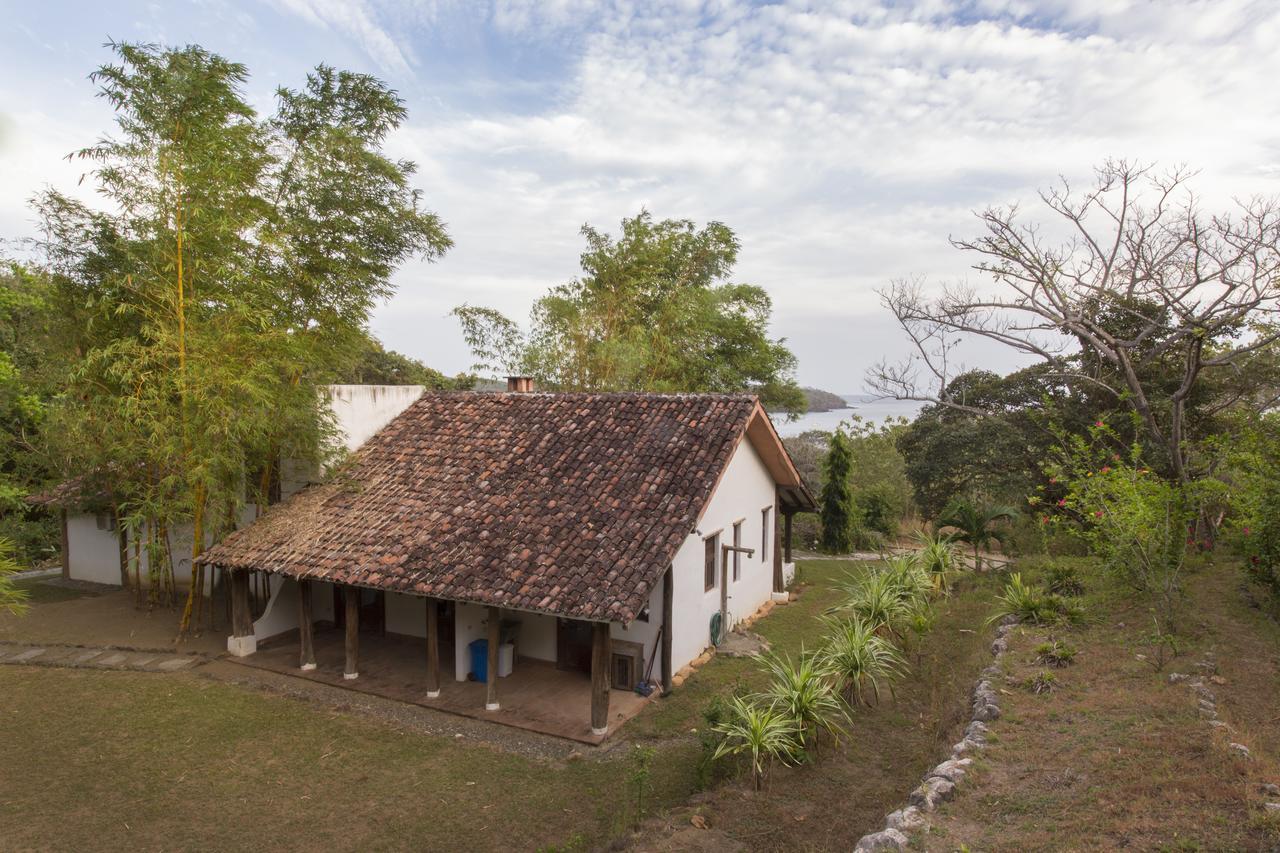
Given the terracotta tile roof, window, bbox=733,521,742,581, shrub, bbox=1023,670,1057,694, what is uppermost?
the terracotta tile roof

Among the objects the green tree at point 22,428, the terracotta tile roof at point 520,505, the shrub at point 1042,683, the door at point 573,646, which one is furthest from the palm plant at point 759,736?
the green tree at point 22,428

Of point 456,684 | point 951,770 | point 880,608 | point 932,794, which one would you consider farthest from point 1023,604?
point 456,684

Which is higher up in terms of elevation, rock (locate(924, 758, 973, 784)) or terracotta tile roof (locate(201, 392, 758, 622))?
terracotta tile roof (locate(201, 392, 758, 622))

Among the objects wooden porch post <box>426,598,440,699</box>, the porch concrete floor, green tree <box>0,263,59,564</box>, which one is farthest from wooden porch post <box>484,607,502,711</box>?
green tree <box>0,263,59,564</box>

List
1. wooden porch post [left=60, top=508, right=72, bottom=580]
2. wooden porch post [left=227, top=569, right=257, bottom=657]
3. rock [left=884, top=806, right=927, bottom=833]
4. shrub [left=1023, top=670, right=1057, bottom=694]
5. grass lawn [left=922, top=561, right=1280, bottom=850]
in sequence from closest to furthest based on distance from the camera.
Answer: grass lawn [left=922, top=561, right=1280, bottom=850]
rock [left=884, top=806, right=927, bottom=833]
shrub [left=1023, top=670, right=1057, bottom=694]
wooden porch post [left=227, top=569, right=257, bottom=657]
wooden porch post [left=60, top=508, right=72, bottom=580]

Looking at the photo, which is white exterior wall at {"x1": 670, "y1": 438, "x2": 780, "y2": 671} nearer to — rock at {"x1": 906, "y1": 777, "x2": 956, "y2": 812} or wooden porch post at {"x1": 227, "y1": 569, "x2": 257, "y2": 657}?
rock at {"x1": 906, "y1": 777, "x2": 956, "y2": 812}

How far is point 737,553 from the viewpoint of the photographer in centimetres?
1368

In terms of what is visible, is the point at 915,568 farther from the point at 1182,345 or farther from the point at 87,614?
the point at 87,614

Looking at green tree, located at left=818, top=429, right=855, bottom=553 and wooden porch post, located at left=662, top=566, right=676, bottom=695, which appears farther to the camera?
green tree, located at left=818, top=429, right=855, bottom=553

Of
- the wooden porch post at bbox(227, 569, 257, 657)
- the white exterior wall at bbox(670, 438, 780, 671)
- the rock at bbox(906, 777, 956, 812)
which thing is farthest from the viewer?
the wooden porch post at bbox(227, 569, 257, 657)

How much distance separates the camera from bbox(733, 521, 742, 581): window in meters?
13.5

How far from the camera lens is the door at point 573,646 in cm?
1134

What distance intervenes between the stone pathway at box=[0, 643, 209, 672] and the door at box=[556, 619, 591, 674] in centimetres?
642

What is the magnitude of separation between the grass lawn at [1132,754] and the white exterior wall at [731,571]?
486 centimetres
